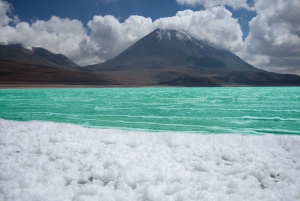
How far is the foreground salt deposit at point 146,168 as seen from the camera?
3139mm

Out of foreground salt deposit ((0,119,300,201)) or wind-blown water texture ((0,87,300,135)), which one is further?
wind-blown water texture ((0,87,300,135))

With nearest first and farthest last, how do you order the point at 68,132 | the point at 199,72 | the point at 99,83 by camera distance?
the point at 68,132
the point at 99,83
the point at 199,72

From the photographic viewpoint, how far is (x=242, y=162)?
13.7 ft

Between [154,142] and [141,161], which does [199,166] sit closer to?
[141,161]

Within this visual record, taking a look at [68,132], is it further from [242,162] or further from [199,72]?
[199,72]

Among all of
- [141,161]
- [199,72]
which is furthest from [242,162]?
[199,72]

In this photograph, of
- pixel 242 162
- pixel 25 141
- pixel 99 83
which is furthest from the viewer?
pixel 99 83

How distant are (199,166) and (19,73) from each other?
5289 inches

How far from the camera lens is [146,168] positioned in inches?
149

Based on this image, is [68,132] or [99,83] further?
[99,83]

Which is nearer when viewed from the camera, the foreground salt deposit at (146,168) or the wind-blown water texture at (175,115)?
the foreground salt deposit at (146,168)

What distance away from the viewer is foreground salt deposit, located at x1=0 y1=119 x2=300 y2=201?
10.3ft

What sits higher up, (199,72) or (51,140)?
(199,72)

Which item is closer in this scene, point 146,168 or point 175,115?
point 146,168
